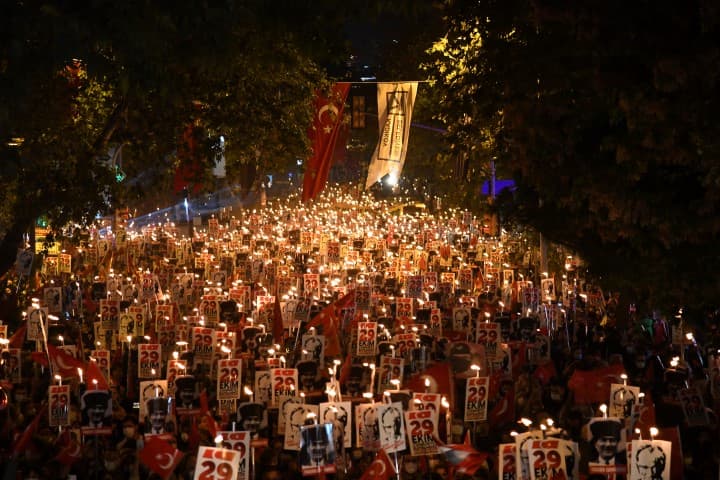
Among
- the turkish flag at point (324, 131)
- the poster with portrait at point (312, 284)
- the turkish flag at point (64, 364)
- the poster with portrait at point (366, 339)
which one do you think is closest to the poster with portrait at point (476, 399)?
the poster with portrait at point (366, 339)

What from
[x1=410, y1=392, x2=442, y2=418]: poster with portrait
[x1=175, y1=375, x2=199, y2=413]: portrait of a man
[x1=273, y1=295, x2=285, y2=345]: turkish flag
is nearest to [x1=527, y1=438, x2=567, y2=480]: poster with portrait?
[x1=410, y1=392, x2=442, y2=418]: poster with portrait

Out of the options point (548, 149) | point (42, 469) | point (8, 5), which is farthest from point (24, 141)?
point (548, 149)

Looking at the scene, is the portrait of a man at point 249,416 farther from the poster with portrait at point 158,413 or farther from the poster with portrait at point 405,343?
the poster with portrait at point 405,343

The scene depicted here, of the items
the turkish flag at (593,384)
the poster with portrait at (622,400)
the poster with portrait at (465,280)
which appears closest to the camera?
the poster with portrait at (622,400)

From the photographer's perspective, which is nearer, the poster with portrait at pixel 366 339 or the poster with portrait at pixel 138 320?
the poster with portrait at pixel 366 339

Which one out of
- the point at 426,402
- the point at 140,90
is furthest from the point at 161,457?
the point at 140,90

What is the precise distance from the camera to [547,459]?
453 inches

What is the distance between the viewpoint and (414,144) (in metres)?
57.5

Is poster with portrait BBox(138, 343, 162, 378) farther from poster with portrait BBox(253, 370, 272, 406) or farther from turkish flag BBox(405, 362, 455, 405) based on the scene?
turkish flag BBox(405, 362, 455, 405)

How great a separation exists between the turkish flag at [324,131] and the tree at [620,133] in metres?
13.8

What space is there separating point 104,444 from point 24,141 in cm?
465

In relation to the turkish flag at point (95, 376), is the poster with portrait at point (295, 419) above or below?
below

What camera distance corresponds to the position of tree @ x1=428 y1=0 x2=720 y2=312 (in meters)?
9.97

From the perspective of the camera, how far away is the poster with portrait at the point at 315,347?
17.7 m
